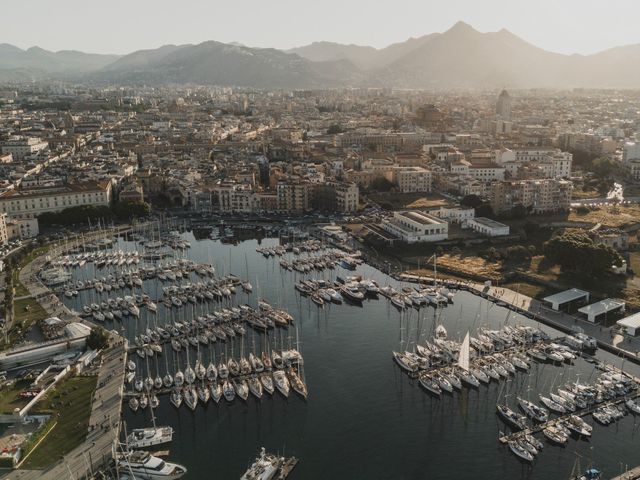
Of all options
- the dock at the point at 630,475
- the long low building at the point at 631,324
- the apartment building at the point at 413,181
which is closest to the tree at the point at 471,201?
the apartment building at the point at 413,181

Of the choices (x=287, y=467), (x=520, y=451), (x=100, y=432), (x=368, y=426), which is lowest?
(x=368, y=426)

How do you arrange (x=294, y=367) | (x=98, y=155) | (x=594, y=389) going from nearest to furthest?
(x=594, y=389) → (x=294, y=367) → (x=98, y=155)

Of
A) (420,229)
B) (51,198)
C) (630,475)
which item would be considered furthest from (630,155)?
(51,198)

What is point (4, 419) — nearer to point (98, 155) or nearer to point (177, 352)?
point (177, 352)

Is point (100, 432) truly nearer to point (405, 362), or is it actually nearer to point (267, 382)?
point (267, 382)

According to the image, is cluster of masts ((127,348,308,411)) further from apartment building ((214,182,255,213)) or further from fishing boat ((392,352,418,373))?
apartment building ((214,182,255,213))

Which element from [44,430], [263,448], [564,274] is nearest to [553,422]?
[263,448]
